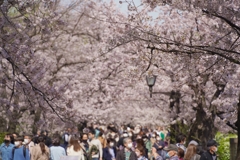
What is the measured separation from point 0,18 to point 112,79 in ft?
69.6

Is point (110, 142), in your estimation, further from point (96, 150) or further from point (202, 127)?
point (202, 127)

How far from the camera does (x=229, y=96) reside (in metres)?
19.2

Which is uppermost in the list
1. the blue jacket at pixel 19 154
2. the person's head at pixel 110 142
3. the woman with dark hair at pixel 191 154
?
the person's head at pixel 110 142

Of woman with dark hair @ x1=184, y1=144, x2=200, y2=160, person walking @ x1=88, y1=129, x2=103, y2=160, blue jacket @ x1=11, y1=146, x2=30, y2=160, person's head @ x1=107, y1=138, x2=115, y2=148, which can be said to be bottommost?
woman with dark hair @ x1=184, y1=144, x2=200, y2=160

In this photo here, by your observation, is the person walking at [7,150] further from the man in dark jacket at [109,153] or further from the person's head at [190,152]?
the person's head at [190,152]

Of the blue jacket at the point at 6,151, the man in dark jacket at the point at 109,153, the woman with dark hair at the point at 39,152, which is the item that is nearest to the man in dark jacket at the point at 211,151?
the woman with dark hair at the point at 39,152

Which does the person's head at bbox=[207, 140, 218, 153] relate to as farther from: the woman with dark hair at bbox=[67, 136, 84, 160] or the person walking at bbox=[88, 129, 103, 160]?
the person walking at bbox=[88, 129, 103, 160]

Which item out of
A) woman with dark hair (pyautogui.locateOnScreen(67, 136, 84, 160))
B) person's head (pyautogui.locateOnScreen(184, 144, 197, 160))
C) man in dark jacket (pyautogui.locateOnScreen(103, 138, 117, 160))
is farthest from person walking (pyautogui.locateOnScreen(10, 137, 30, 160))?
person's head (pyautogui.locateOnScreen(184, 144, 197, 160))

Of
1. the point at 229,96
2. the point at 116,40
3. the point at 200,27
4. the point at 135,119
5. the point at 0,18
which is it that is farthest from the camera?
the point at 135,119

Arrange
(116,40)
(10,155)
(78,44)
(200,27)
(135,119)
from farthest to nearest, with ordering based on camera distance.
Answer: (135,119) → (78,44) → (200,27) → (10,155) → (116,40)

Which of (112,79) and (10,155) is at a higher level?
(112,79)

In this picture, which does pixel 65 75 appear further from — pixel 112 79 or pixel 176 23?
pixel 176 23

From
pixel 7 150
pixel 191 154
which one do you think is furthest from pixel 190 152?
pixel 7 150

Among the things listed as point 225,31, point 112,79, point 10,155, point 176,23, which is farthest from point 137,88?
point 225,31
